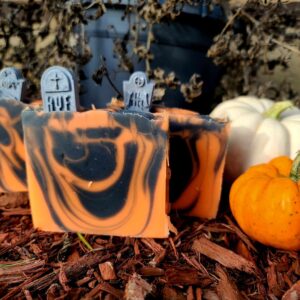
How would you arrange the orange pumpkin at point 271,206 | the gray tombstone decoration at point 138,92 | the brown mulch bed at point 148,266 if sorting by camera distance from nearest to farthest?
the brown mulch bed at point 148,266
the orange pumpkin at point 271,206
the gray tombstone decoration at point 138,92

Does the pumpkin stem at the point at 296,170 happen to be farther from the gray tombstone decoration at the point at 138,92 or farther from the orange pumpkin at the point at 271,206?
the gray tombstone decoration at the point at 138,92

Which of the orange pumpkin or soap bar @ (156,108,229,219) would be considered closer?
the orange pumpkin

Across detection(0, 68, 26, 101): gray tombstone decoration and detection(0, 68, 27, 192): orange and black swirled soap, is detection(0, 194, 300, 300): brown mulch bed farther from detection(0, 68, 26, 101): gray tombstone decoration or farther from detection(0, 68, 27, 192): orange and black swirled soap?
detection(0, 68, 26, 101): gray tombstone decoration

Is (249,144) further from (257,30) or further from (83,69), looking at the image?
(83,69)

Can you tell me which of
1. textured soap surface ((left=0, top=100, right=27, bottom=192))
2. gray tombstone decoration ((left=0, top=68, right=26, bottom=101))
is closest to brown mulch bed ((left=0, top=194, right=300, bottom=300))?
textured soap surface ((left=0, top=100, right=27, bottom=192))

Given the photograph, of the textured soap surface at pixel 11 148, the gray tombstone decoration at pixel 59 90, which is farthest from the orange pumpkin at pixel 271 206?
the textured soap surface at pixel 11 148

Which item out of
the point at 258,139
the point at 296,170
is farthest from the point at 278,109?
the point at 296,170

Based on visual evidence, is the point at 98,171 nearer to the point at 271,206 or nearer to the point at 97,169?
the point at 97,169
